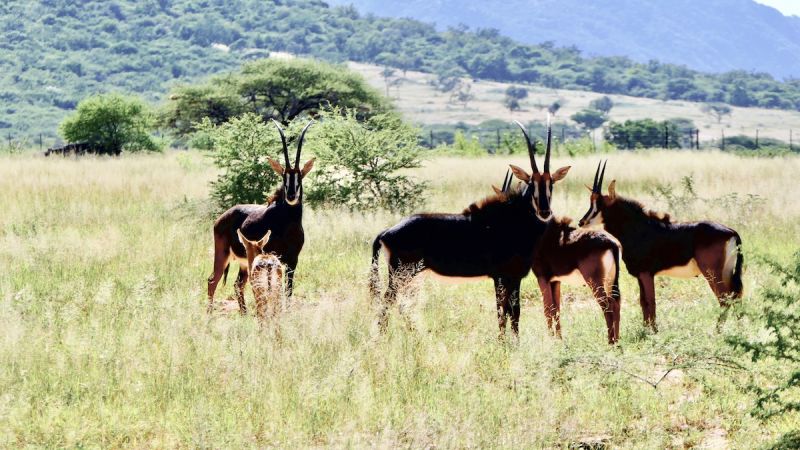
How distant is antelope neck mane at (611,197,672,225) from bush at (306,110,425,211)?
26.3ft

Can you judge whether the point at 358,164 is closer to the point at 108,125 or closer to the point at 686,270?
the point at 686,270

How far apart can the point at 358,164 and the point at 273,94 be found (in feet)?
93.0

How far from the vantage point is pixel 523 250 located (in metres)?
8.08

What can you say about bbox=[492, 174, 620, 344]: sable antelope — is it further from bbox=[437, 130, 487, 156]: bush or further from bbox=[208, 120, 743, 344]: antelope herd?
bbox=[437, 130, 487, 156]: bush

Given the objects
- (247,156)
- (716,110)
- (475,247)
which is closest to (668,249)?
(475,247)

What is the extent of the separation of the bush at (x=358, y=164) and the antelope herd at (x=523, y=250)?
25.7ft

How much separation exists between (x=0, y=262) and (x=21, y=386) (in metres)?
5.93

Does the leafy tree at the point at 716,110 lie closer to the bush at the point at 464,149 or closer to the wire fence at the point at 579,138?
the wire fence at the point at 579,138

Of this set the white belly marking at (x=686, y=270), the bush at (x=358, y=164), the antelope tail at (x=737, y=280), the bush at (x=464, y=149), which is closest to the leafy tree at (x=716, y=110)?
the bush at (x=464, y=149)

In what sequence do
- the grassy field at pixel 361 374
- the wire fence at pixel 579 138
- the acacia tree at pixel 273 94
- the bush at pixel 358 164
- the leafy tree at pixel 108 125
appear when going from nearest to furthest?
the grassy field at pixel 361 374, the bush at pixel 358 164, the acacia tree at pixel 273 94, the leafy tree at pixel 108 125, the wire fence at pixel 579 138

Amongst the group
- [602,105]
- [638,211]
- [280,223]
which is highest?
[638,211]

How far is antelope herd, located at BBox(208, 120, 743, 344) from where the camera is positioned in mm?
8047

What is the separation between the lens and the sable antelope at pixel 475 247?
26.5ft

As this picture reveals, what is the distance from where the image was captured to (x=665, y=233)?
8.78 meters
